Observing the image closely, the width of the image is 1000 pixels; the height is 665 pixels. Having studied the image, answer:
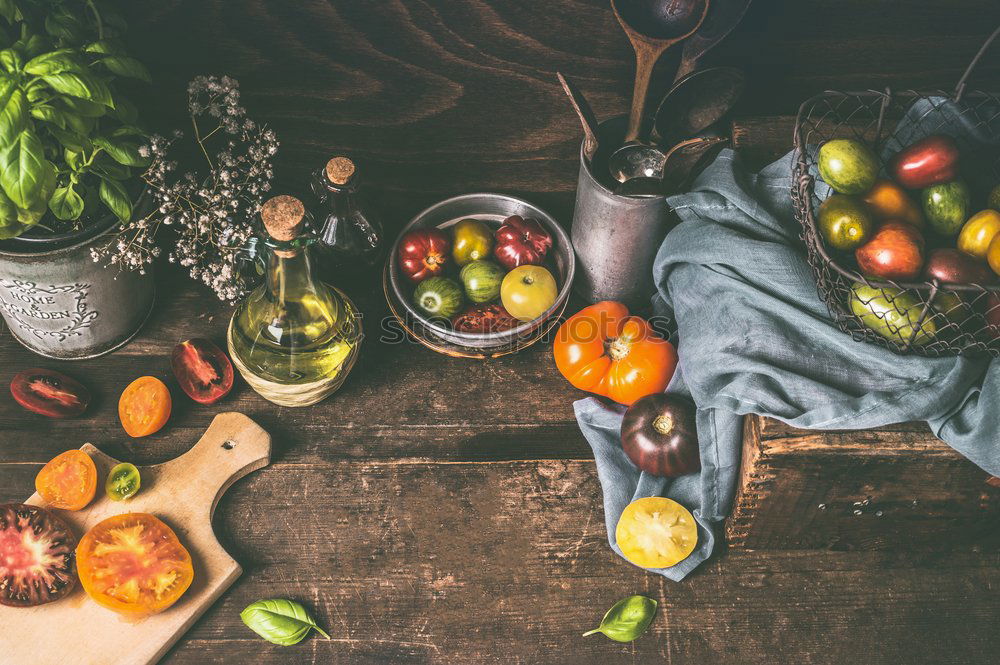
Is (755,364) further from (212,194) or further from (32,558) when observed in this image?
(32,558)

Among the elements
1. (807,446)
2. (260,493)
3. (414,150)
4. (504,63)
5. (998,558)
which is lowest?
(998,558)

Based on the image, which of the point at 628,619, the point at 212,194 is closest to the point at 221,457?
the point at 212,194

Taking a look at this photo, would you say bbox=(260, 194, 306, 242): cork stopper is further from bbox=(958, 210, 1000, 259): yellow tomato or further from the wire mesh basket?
bbox=(958, 210, 1000, 259): yellow tomato

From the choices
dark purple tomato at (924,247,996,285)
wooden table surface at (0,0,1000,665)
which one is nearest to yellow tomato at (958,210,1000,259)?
dark purple tomato at (924,247,996,285)

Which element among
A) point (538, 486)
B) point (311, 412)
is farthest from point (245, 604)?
point (538, 486)

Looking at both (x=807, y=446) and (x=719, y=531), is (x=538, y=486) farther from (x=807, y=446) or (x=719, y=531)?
(x=807, y=446)

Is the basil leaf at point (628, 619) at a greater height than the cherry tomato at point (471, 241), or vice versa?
the cherry tomato at point (471, 241)

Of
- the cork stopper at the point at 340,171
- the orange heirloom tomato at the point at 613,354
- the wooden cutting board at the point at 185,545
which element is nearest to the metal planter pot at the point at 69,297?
the wooden cutting board at the point at 185,545

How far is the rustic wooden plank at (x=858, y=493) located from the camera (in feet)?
2.57

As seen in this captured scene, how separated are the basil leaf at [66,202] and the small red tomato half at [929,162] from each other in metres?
0.92

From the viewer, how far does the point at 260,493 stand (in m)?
0.96

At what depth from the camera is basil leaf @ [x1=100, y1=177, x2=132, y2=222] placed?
0.81m

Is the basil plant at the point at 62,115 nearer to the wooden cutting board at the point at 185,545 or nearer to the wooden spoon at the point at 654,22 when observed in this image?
the wooden cutting board at the point at 185,545

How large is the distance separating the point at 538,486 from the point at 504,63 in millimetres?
569
